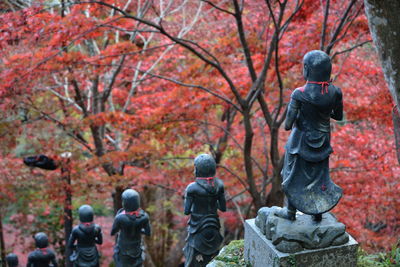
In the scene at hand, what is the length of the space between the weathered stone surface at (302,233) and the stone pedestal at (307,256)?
48 millimetres

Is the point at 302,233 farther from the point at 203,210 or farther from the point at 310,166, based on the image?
the point at 203,210

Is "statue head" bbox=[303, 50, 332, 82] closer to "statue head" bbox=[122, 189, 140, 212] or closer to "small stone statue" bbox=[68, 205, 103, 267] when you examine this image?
"statue head" bbox=[122, 189, 140, 212]

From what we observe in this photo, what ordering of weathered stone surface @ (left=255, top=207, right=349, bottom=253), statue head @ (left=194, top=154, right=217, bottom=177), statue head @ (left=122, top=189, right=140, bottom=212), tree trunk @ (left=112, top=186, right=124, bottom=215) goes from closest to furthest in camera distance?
weathered stone surface @ (left=255, top=207, right=349, bottom=253) < statue head @ (left=194, top=154, right=217, bottom=177) < statue head @ (left=122, top=189, right=140, bottom=212) < tree trunk @ (left=112, top=186, right=124, bottom=215)

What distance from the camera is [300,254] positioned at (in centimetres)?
391

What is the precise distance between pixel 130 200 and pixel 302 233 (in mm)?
2953

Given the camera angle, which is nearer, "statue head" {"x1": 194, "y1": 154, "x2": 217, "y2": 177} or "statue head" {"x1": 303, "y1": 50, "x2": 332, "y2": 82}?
Result: "statue head" {"x1": 303, "y1": 50, "x2": 332, "y2": 82}

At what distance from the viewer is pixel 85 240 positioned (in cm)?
711

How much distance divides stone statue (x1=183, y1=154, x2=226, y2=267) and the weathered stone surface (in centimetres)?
161

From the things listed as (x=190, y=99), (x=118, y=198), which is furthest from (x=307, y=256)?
(x=118, y=198)

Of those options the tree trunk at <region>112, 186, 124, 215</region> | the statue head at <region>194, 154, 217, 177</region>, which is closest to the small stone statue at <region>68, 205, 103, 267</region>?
the tree trunk at <region>112, 186, 124, 215</region>

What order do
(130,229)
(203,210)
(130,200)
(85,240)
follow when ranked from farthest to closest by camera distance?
1. (85,240)
2. (130,229)
3. (130,200)
4. (203,210)

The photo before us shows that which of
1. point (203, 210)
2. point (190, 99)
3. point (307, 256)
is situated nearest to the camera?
point (307, 256)

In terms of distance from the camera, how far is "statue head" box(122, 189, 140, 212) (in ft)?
19.8

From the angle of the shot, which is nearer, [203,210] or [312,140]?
[312,140]
